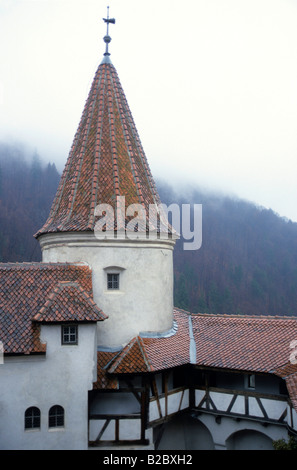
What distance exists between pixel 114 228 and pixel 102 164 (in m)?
3.00

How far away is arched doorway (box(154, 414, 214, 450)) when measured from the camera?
65.2ft

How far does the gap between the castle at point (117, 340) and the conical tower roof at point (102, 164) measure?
55 millimetres

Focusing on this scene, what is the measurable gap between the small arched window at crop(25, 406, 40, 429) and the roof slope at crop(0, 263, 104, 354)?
2.07m

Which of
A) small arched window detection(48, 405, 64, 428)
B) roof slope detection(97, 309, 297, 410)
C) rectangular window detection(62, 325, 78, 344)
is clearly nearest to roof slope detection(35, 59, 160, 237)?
rectangular window detection(62, 325, 78, 344)

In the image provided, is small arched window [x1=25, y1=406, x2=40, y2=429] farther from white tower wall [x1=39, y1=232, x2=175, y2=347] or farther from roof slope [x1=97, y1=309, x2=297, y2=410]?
white tower wall [x1=39, y1=232, x2=175, y2=347]

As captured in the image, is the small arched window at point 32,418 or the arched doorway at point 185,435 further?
the arched doorway at point 185,435

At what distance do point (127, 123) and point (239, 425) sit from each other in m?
13.3

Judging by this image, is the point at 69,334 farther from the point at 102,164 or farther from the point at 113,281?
the point at 102,164

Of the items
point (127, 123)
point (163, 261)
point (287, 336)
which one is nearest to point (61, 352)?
point (163, 261)

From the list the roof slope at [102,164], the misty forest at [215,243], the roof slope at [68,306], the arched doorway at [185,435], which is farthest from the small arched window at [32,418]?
the misty forest at [215,243]

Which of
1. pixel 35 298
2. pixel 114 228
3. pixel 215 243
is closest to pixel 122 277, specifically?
pixel 114 228

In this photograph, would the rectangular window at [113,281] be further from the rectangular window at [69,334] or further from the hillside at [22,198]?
the hillside at [22,198]

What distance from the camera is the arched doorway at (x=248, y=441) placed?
18.4 metres

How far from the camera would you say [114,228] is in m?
18.3
